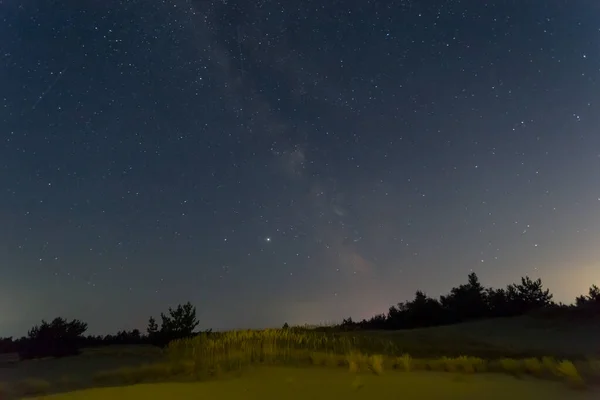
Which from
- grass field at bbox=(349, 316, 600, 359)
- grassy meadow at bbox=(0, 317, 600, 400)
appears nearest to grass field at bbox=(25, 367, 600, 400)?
grassy meadow at bbox=(0, 317, 600, 400)

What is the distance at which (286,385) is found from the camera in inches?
266

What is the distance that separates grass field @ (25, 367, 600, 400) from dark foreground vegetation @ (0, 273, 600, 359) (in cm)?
1238

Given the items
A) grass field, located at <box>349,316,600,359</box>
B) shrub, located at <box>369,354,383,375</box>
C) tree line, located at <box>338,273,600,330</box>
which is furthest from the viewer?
tree line, located at <box>338,273,600,330</box>

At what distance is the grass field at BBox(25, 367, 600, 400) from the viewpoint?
6207 millimetres

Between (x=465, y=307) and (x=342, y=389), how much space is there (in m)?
25.6

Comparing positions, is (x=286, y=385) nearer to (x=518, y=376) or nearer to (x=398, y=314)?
(x=518, y=376)

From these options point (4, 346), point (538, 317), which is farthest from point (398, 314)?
point (4, 346)

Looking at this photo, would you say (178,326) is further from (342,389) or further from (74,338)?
(342,389)

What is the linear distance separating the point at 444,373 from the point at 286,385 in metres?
3.15

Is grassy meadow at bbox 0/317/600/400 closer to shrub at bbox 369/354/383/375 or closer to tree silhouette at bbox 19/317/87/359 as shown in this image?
shrub at bbox 369/354/383/375

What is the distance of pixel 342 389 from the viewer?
647cm

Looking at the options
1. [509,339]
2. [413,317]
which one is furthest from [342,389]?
[413,317]

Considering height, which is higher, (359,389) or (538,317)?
(538,317)

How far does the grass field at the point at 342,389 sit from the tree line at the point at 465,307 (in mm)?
20529
